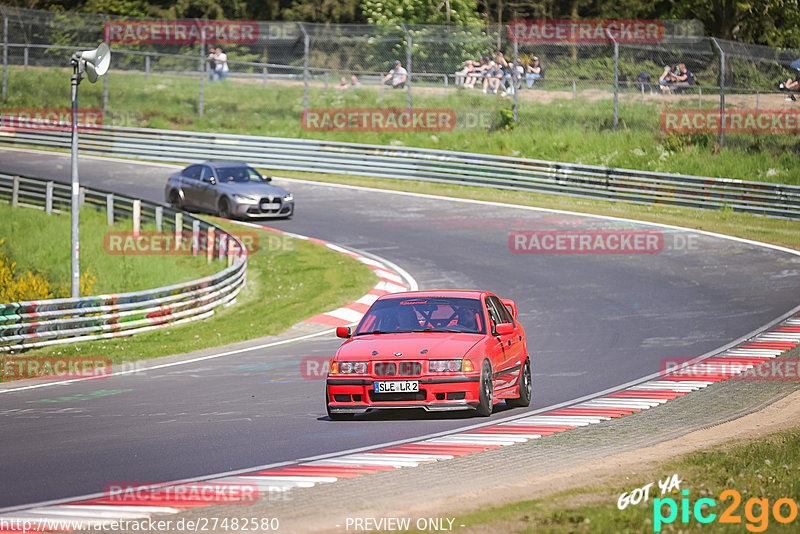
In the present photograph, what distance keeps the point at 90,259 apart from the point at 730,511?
1972 cm

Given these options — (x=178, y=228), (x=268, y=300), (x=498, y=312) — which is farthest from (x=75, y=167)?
(x=498, y=312)

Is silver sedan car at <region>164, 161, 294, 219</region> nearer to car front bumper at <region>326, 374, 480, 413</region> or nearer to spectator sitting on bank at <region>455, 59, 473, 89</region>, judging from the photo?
spectator sitting on bank at <region>455, 59, 473, 89</region>

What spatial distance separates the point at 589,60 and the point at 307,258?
13208 mm

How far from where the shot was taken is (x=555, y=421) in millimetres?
11477

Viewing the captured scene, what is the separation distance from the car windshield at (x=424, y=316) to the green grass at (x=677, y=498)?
3.15 meters

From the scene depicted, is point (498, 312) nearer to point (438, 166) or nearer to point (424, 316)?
point (424, 316)

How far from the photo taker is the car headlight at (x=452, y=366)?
10.9m

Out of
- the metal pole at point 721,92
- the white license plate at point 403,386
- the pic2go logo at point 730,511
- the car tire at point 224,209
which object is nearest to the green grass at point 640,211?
the metal pole at point 721,92

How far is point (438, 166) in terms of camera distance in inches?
1382

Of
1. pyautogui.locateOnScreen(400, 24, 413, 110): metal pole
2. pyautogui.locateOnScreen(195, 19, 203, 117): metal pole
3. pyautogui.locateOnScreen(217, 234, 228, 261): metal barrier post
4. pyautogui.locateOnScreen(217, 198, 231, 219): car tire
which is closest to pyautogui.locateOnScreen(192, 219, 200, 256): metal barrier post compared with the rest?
pyautogui.locateOnScreen(217, 234, 228, 261): metal barrier post

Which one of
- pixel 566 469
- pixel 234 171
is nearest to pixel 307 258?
pixel 234 171

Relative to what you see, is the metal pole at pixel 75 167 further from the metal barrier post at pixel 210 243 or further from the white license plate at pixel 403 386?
the white license plate at pixel 403 386

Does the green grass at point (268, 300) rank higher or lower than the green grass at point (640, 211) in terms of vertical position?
lower

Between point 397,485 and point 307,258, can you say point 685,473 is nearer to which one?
point 397,485
